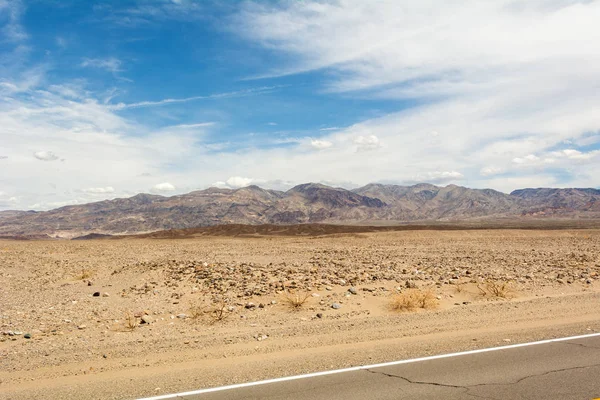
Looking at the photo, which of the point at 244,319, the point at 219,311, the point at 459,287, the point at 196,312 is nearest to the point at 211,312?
the point at 219,311

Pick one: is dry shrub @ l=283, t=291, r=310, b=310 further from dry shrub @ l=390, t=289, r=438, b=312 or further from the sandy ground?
dry shrub @ l=390, t=289, r=438, b=312

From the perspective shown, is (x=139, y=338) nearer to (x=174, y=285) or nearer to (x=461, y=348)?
(x=174, y=285)

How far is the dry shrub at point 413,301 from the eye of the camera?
43.7 feet

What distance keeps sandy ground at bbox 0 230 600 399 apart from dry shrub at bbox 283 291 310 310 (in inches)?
5.7

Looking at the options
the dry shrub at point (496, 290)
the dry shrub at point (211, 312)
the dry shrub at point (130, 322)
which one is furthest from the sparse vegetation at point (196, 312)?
the dry shrub at point (496, 290)

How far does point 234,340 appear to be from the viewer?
32.2ft

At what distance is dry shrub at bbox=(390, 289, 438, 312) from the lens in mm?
13312

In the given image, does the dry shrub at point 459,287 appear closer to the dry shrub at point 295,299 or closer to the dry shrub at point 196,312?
the dry shrub at point 295,299

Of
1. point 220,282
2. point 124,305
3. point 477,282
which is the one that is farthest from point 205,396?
point 477,282

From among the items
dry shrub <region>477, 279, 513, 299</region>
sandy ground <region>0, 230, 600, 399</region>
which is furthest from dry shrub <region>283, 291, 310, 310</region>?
dry shrub <region>477, 279, 513, 299</region>

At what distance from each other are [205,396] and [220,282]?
10.5 meters

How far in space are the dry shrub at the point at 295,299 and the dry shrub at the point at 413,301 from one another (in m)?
2.95

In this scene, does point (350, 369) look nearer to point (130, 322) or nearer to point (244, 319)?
point (244, 319)

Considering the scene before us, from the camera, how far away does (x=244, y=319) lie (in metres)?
12.3
